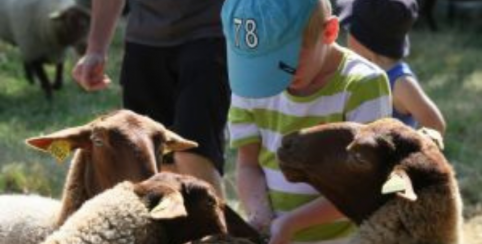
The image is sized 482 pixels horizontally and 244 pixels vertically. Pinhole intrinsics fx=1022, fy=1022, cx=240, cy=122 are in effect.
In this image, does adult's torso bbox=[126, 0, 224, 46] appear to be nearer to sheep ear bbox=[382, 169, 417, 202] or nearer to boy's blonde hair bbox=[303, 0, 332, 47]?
boy's blonde hair bbox=[303, 0, 332, 47]

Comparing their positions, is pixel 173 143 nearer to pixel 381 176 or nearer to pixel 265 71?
pixel 265 71

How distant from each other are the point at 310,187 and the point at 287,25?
578 millimetres

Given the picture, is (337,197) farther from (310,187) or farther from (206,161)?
(206,161)

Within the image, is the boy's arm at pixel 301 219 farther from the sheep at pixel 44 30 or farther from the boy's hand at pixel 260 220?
the sheep at pixel 44 30

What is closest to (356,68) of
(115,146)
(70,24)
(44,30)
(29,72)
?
(115,146)

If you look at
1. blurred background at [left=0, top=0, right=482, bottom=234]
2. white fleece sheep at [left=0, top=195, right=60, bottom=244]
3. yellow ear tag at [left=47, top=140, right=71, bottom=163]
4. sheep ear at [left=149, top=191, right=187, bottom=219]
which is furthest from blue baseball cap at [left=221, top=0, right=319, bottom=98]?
blurred background at [left=0, top=0, right=482, bottom=234]

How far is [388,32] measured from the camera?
417 cm

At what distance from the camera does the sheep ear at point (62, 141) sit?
133 inches

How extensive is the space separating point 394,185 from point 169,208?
57cm

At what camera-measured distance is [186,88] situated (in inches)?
157

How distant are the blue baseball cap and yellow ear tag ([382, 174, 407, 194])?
54cm

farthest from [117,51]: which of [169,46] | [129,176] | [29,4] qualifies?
[129,176]

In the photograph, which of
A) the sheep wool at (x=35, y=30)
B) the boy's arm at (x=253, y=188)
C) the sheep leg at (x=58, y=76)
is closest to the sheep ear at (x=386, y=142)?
the boy's arm at (x=253, y=188)

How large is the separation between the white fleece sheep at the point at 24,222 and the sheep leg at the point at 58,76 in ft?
21.7
